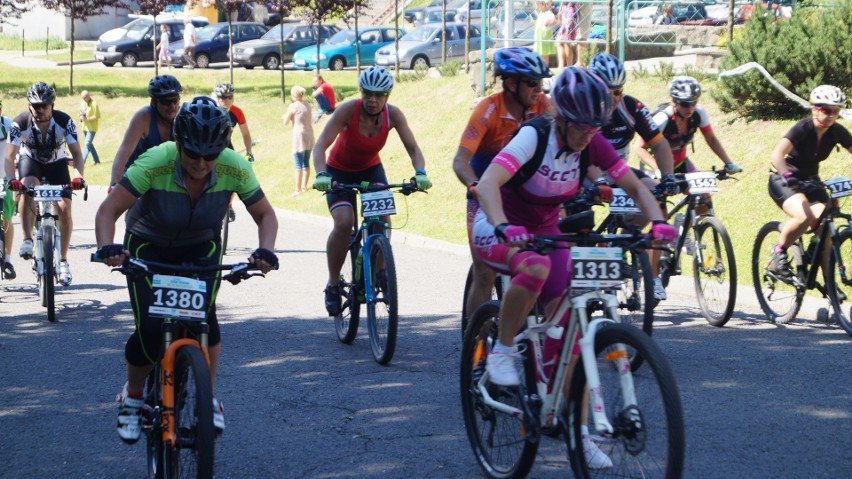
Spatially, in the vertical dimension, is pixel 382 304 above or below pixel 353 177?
below

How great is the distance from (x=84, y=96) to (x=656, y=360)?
25.7 metres

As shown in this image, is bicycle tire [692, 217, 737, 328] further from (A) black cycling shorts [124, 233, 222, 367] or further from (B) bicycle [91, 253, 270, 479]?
(B) bicycle [91, 253, 270, 479]

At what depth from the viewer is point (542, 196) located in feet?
18.3

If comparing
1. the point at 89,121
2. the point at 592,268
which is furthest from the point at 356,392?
the point at 89,121

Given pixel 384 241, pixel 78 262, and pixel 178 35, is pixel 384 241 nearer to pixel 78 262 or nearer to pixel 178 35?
pixel 78 262

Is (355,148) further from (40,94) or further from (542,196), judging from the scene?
(40,94)

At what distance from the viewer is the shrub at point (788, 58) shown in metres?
14.7

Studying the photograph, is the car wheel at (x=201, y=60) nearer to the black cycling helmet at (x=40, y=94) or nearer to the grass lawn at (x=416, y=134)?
the grass lawn at (x=416, y=134)

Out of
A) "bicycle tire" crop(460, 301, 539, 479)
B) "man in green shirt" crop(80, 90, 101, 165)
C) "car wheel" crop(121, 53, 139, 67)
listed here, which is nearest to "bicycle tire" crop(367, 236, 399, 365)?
"bicycle tire" crop(460, 301, 539, 479)

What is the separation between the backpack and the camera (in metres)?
5.30

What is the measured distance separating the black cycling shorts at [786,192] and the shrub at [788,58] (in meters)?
5.58

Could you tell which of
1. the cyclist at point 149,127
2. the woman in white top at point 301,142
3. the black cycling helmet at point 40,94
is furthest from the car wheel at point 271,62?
the cyclist at point 149,127

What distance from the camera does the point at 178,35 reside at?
42.5 meters

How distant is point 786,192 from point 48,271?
6.11 m
